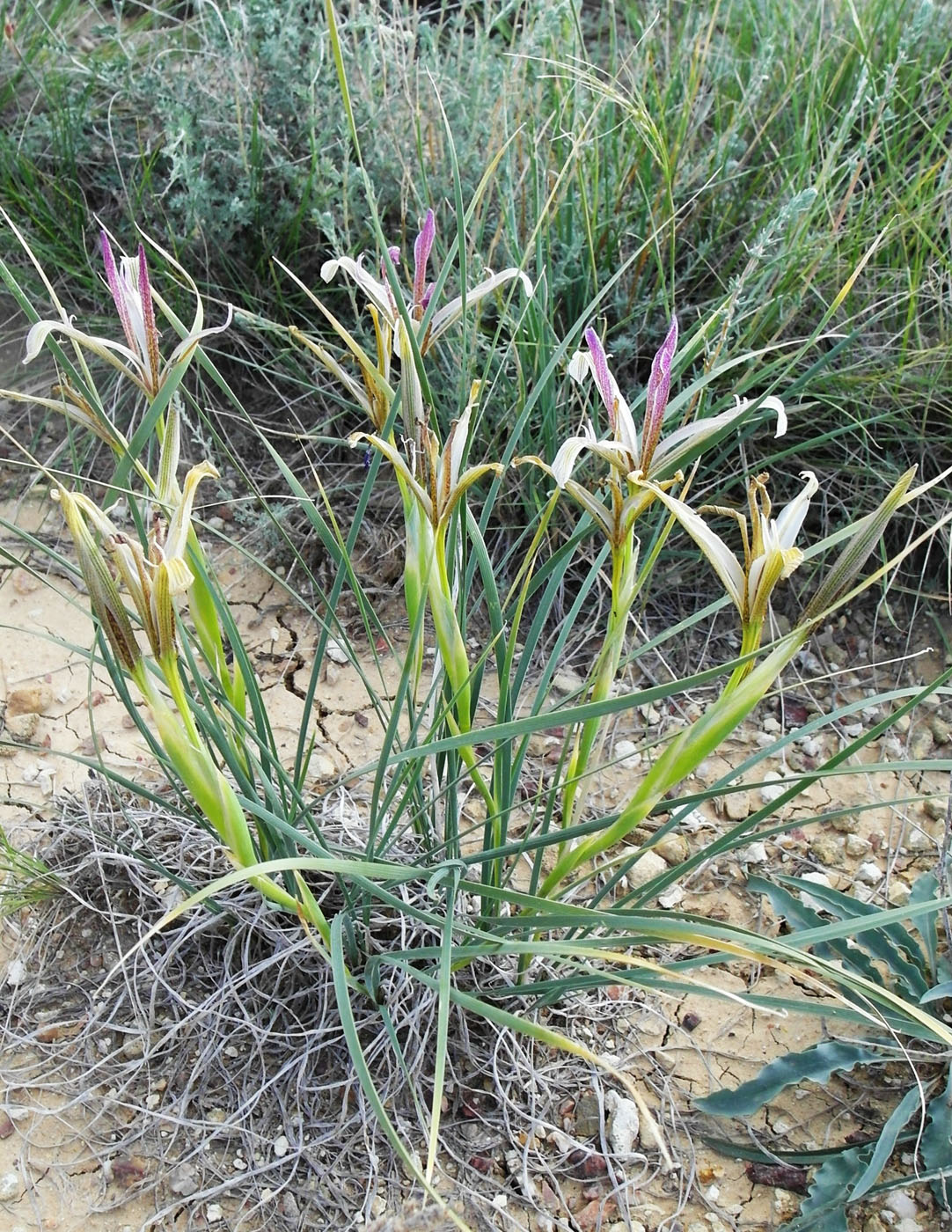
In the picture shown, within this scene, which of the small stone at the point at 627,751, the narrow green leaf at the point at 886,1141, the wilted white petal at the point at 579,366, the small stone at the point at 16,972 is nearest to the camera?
the wilted white petal at the point at 579,366

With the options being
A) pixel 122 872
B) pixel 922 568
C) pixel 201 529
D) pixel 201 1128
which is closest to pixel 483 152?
pixel 201 529

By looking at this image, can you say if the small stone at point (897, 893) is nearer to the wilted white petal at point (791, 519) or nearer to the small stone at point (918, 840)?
the small stone at point (918, 840)

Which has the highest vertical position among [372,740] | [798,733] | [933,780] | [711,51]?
[711,51]

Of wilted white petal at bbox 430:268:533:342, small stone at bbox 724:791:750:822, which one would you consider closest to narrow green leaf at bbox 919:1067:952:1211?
small stone at bbox 724:791:750:822

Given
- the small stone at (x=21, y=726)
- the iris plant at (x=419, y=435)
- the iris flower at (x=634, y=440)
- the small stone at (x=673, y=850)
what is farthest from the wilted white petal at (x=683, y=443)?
the small stone at (x=21, y=726)

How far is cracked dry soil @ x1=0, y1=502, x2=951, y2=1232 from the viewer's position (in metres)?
1.25

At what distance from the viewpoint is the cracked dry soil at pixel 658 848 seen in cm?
125

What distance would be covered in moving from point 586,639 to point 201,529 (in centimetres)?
81

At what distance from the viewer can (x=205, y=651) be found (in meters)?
1.12

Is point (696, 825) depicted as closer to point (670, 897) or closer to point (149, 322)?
point (670, 897)

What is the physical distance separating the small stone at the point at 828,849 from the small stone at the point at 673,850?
0.21 metres

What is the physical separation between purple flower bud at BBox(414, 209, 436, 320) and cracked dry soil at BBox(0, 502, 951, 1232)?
0.50 metres

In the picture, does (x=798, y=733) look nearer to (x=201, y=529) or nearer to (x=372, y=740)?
(x=372, y=740)

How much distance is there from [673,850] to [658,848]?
2cm
